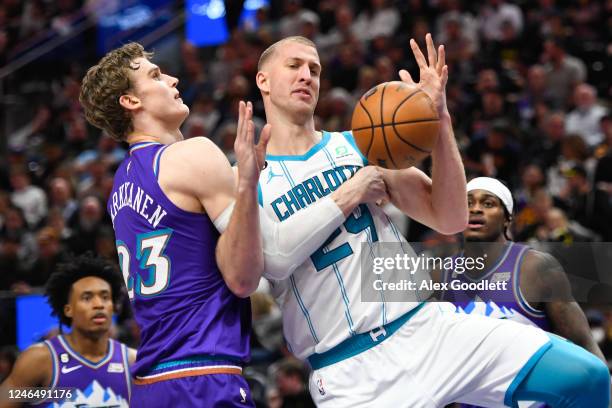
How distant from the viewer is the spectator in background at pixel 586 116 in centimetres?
1064

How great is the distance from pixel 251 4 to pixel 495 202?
11.0 m

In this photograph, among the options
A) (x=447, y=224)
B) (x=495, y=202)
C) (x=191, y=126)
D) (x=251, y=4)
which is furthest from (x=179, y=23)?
(x=447, y=224)

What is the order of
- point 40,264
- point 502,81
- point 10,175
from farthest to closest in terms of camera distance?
1. point 10,175
2. point 502,81
3. point 40,264

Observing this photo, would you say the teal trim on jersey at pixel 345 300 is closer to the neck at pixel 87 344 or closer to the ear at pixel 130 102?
the ear at pixel 130 102

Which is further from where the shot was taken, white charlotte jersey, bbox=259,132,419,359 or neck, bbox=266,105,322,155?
neck, bbox=266,105,322,155

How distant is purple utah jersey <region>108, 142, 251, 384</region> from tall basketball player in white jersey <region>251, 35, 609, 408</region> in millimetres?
292

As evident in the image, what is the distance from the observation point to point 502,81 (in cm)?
1175

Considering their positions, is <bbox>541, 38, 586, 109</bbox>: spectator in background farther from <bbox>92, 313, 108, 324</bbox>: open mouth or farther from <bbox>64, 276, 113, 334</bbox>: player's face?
<bbox>92, 313, 108, 324</bbox>: open mouth

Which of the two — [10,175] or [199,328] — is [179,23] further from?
[199,328]

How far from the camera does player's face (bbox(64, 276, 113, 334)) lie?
232 inches

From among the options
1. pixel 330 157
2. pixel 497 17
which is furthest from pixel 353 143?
pixel 497 17

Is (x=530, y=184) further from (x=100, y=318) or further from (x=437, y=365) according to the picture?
(x=437, y=365)

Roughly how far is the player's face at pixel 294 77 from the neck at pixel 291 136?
6 centimetres

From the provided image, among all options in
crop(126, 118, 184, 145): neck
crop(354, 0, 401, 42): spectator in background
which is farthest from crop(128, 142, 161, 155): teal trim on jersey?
crop(354, 0, 401, 42): spectator in background
